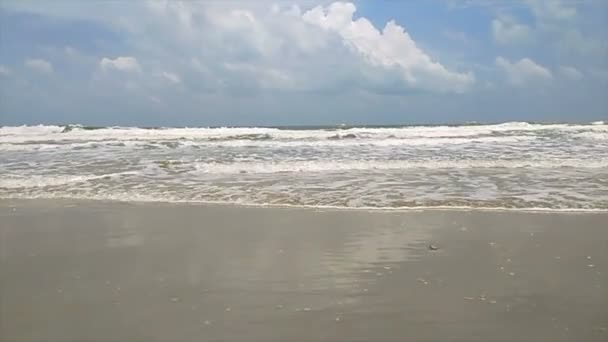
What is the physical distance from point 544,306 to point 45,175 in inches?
484

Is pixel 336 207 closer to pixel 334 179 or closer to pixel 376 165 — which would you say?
pixel 334 179

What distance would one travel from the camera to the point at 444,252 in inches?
230

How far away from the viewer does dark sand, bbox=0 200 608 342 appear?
12.3 ft

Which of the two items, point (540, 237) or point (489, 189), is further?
point (489, 189)

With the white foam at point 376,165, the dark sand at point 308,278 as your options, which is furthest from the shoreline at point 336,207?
the white foam at point 376,165

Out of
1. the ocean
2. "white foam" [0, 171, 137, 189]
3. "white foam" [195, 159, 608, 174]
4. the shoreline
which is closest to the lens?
the shoreline

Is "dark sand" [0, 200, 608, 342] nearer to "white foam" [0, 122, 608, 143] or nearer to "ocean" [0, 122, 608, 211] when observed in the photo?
"ocean" [0, 122, 608, 211]

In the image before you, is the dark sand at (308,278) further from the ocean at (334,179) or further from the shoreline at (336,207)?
the ocean at (334,179)

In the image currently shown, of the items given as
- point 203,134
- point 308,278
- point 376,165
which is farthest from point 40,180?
point 203,134

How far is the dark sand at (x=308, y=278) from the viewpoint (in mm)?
3764

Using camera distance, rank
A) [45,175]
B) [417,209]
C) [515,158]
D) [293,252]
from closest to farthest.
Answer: [293,252]
[417,209]
[45,175]
[515,158]

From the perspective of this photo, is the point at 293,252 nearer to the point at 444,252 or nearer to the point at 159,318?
the point at 444,252

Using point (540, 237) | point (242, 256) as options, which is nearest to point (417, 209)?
point (540, 237)

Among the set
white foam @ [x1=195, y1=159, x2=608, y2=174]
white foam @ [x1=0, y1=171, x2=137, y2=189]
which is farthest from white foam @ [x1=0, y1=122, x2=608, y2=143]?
white foam @ [x1=0, y1=171, x2=137, y2=189]
